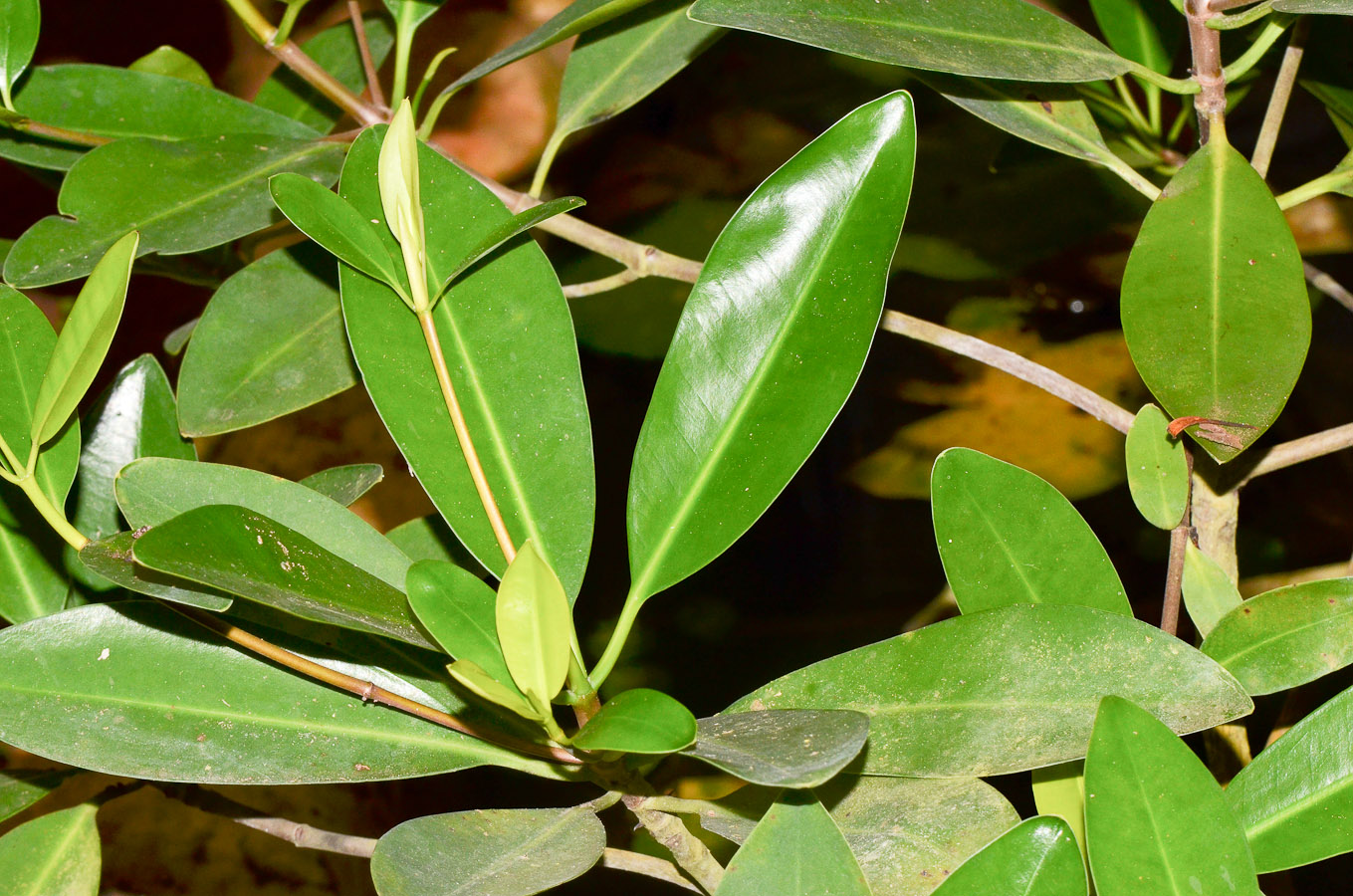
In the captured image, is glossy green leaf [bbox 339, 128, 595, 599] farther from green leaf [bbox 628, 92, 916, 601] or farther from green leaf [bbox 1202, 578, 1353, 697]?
green leaf [bbox 1202, 578, 1353, 697]

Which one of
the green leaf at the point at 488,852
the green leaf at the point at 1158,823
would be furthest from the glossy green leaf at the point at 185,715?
the green leaf at the point at 1158,823

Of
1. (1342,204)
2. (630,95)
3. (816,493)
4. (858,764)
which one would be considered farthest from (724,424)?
(1342,204)

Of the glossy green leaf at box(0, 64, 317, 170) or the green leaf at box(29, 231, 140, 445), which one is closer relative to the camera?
the green leaf at box(29, 231, 140, 445)

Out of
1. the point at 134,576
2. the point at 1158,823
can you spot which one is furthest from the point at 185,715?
the point at 1158,823

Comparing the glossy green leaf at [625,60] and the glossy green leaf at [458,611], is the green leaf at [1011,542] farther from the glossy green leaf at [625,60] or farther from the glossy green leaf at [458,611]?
the glossy green leaf at [625,60]

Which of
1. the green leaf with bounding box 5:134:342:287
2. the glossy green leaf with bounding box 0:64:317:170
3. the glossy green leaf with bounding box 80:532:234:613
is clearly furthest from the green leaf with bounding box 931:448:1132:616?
the glossy green leaf with bounding box 0:64:317:170
